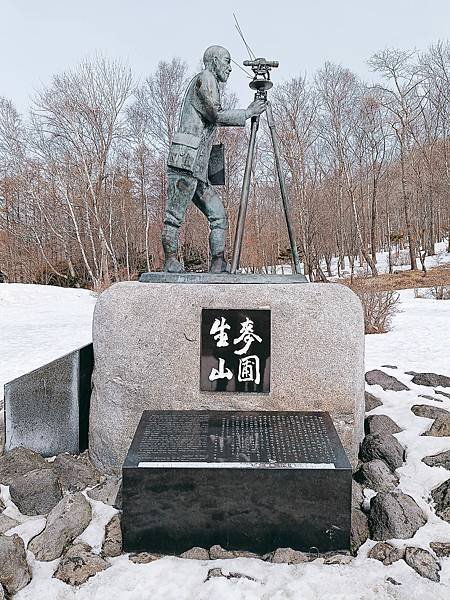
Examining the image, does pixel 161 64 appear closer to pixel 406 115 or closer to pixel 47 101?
pixel 47 101

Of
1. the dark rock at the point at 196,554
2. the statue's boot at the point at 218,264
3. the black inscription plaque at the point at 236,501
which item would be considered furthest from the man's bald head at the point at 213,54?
the dark rock at the point at 196,554

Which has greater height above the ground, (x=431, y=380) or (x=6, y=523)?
(x=431, y=380)

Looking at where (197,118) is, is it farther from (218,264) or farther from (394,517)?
(394,517)

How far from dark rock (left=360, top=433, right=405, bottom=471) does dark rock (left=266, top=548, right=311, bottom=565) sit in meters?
1.05

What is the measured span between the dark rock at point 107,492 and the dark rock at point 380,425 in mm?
1832

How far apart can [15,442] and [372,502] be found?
2.42m

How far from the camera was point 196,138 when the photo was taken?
352 centimetres

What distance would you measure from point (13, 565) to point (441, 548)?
2.06 m

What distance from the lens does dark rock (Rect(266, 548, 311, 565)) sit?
2.40 metres

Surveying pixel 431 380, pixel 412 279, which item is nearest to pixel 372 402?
pixel 431 380

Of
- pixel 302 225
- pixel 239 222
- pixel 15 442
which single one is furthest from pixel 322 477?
pixel 302 225

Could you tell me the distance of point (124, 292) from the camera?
3.28 m

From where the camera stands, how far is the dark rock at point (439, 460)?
10.4 ft

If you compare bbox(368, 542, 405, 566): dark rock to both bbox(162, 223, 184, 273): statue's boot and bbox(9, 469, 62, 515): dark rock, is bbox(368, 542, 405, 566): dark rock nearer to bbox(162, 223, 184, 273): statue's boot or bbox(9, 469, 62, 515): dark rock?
bbox(9, 469, 62, 515): dark rock
